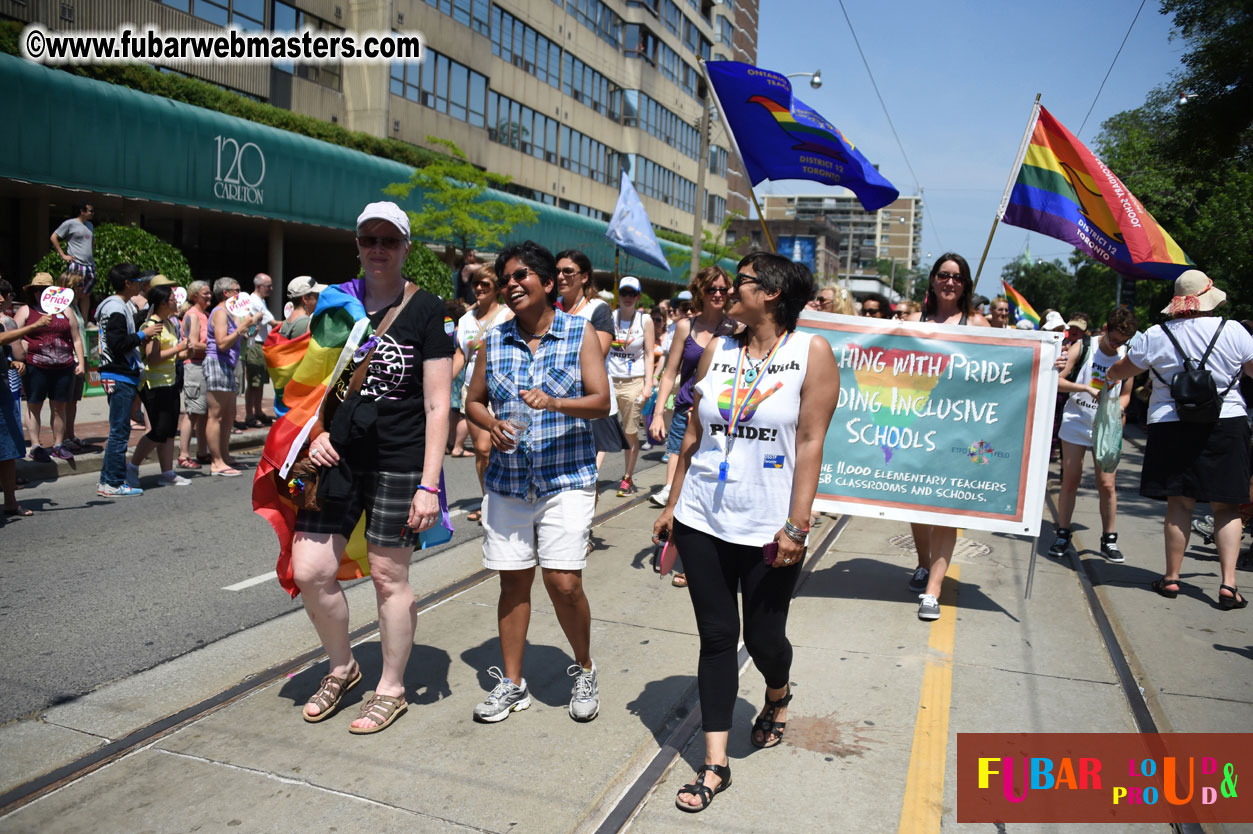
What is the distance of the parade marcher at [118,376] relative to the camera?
27.2ft

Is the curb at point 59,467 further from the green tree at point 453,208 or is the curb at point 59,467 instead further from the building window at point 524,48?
the building window at point 524,48

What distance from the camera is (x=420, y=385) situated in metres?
3.87

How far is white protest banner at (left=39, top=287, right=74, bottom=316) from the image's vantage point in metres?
9.11

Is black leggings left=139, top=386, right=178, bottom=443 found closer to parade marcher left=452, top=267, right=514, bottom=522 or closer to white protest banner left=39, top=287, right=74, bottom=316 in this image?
white protest banner left=39, top=287, right=74, bottom=316

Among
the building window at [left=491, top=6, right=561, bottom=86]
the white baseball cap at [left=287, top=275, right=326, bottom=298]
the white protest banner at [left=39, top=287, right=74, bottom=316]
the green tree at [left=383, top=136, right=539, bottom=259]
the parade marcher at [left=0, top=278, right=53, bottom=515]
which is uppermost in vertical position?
the building window at [left=491, top=6, right=561, bottom=86]

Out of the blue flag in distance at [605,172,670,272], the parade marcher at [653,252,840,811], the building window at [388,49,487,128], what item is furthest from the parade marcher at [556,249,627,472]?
the building window at [388,49,487,128]

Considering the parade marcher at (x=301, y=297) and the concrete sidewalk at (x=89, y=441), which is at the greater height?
the parade marcher at (x=301, y=297)

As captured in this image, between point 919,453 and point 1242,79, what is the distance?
38.7 feet

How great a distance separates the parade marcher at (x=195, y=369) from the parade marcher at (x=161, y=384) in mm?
273

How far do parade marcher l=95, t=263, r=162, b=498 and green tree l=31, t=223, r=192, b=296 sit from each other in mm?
6515

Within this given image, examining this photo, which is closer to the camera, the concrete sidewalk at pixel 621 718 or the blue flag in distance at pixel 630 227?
the concrete sidewalk at pixel 621 718

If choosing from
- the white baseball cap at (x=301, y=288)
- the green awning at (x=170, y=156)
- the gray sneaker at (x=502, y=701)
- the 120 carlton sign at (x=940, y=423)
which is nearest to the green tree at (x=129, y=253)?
the green awning at (x=170, y=156)

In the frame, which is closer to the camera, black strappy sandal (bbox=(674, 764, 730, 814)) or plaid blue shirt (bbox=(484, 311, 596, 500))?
black strappy sandal (bbox=(674, 764, 730, 814))

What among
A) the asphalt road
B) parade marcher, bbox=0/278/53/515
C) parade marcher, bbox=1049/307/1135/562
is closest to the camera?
the asphalt road
